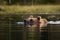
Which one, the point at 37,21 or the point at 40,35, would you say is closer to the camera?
the point at 40,35

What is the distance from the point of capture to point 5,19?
3.01 m

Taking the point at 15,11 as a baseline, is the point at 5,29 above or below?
below

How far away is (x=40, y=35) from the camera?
2.64 m

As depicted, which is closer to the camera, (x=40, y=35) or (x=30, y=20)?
(x=40, y=35)

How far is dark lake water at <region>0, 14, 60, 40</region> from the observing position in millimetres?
2611

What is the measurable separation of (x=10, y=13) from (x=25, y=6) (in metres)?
0.24

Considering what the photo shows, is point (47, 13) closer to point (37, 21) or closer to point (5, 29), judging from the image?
point (37, 21)

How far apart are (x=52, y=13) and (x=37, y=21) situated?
25 centimetres

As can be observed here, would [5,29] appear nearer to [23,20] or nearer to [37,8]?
[23,20]

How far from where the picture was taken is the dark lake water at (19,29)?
2611 millimetres

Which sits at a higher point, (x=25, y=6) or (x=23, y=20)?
(x=25, y=6)

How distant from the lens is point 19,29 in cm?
290

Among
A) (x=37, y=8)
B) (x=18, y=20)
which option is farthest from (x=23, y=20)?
(x=37, y=8)

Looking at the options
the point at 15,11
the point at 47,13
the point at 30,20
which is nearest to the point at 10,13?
the point at 15,11
